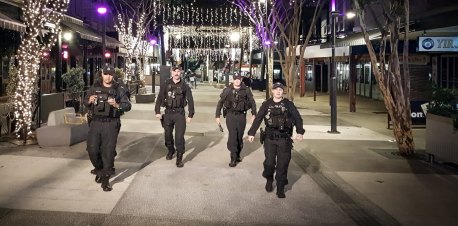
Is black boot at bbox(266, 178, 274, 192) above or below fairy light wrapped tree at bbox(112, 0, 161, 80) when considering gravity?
below

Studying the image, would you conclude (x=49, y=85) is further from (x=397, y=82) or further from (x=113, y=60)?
(x=397, y=82)

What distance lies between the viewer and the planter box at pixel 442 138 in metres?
8.86

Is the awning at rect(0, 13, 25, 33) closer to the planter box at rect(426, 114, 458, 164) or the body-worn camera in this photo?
the body-worn camera

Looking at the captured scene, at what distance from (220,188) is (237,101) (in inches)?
81.1

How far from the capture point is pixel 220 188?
7336mm

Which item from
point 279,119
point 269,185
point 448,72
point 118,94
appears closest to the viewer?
point 279,119

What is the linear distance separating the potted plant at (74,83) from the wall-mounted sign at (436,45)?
433 inches

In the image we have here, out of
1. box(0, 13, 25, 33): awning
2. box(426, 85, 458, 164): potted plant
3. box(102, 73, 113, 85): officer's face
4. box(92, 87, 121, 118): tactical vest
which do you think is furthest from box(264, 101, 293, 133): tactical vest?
box(0, 13, 25, 33): awning

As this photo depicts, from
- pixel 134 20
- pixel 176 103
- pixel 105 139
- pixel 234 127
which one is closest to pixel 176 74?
pixel 176 103

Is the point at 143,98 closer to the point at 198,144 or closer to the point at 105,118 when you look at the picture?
the point at 198,144

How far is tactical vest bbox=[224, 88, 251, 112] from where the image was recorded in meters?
8.91

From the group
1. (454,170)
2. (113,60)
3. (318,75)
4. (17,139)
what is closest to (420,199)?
(454,170)

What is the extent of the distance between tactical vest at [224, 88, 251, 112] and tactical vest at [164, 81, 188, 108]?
807 mm

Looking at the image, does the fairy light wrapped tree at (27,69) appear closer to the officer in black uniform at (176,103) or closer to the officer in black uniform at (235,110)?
the officer in black uniform at (176,103)
